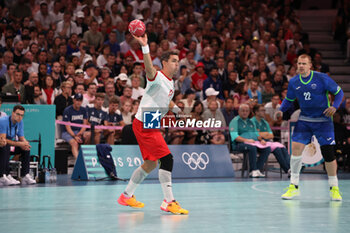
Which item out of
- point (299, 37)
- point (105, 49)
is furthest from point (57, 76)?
point (299, 37)

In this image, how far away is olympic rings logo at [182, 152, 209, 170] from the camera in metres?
13.8

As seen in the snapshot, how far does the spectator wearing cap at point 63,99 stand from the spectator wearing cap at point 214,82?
4.15m

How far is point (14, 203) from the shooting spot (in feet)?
27.2

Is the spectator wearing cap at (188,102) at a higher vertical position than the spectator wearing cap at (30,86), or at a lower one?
lower

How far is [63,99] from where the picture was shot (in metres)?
14.7

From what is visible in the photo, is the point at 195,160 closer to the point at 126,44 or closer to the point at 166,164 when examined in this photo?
the point at 126,44

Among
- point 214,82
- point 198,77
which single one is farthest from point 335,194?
point 198,77

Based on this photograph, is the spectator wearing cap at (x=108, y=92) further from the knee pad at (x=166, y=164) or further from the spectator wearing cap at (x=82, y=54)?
the knee pad at (x=166, y=164)

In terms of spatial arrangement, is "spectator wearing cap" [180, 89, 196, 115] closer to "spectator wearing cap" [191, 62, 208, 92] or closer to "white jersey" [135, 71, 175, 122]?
"spectator wearing cap" [191, 62, 208, 92]

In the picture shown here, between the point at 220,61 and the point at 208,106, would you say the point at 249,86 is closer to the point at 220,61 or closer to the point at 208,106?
the point at 220,61

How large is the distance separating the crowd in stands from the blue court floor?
3948 mm

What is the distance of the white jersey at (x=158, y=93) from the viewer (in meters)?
7.36

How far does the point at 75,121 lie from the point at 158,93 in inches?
291

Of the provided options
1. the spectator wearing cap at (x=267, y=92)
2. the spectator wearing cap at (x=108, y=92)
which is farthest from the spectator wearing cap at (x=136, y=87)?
the spectator wearing cap at (x=267, y=92)
